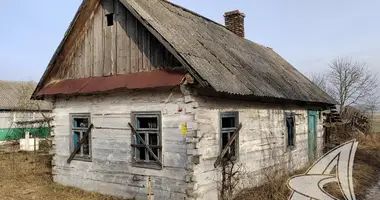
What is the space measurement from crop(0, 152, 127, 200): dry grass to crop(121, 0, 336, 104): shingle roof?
13.1 feet

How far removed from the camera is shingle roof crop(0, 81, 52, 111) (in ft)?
93.4

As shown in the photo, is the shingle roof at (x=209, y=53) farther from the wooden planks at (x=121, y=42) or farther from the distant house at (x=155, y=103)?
the wooden planks at (x=121, y=42)

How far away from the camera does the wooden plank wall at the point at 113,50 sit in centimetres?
823

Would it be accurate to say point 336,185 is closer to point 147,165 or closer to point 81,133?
point 147,165

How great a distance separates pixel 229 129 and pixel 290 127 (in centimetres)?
443

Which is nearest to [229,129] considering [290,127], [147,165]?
[147,165]

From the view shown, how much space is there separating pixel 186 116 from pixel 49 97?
5243 millimetres

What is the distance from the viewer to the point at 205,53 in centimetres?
866

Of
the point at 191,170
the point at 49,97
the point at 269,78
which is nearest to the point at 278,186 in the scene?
the point at 191,170

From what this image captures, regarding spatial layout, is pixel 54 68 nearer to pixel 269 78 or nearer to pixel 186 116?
pixel 186 116

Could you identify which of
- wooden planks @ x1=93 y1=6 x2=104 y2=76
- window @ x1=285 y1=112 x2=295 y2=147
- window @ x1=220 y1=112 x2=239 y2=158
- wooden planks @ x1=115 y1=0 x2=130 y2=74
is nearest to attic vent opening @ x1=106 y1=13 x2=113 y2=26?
wooden planks @ x1=93 y1=6 x2=104 y2=76

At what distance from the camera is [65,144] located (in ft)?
33.6

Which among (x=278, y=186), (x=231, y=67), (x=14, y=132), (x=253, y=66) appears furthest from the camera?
(x=14, y=132)

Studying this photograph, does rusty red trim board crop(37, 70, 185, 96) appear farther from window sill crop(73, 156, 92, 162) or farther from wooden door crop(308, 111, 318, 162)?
wooden door crop(308, 111, 318, 162)
